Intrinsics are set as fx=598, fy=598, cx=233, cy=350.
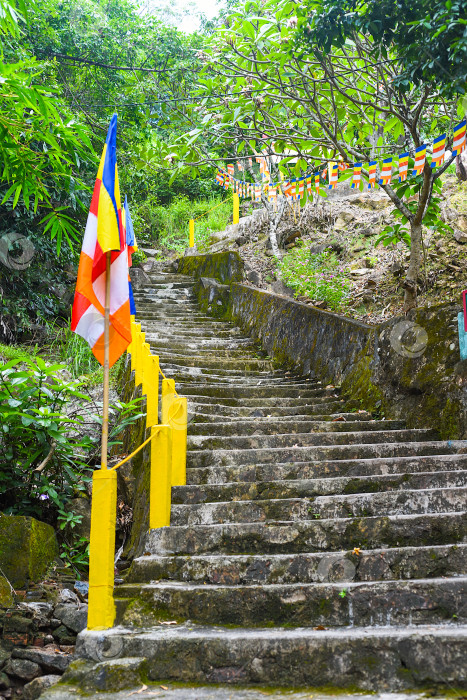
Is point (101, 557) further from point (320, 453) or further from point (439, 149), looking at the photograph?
point (439, 149)

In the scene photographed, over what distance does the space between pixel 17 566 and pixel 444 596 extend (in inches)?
109

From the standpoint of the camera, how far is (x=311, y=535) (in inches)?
137

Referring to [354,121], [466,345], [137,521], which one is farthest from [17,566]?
[354,121]

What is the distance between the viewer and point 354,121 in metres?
6.12

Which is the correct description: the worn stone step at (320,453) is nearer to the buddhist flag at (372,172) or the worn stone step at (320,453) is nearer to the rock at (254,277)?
the buddhist flag at (372,172)

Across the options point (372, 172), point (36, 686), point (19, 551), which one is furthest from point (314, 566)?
point (372, 172)

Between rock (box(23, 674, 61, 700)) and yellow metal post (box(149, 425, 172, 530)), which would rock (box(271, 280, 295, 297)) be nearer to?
yellow metal post (box(149, 425, 172, 530))

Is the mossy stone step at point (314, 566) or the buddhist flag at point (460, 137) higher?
the buddhist flag at point (460, 137)

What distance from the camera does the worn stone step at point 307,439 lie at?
189 inches

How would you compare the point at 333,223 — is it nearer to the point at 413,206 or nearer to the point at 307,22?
the point at 413,206

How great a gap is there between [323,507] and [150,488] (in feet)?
3.60

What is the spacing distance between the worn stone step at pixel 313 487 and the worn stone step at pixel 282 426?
3.58 ft

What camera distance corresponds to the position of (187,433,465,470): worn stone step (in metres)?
4.50

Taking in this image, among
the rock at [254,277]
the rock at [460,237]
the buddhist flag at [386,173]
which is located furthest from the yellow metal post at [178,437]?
the rock at [254,277]
